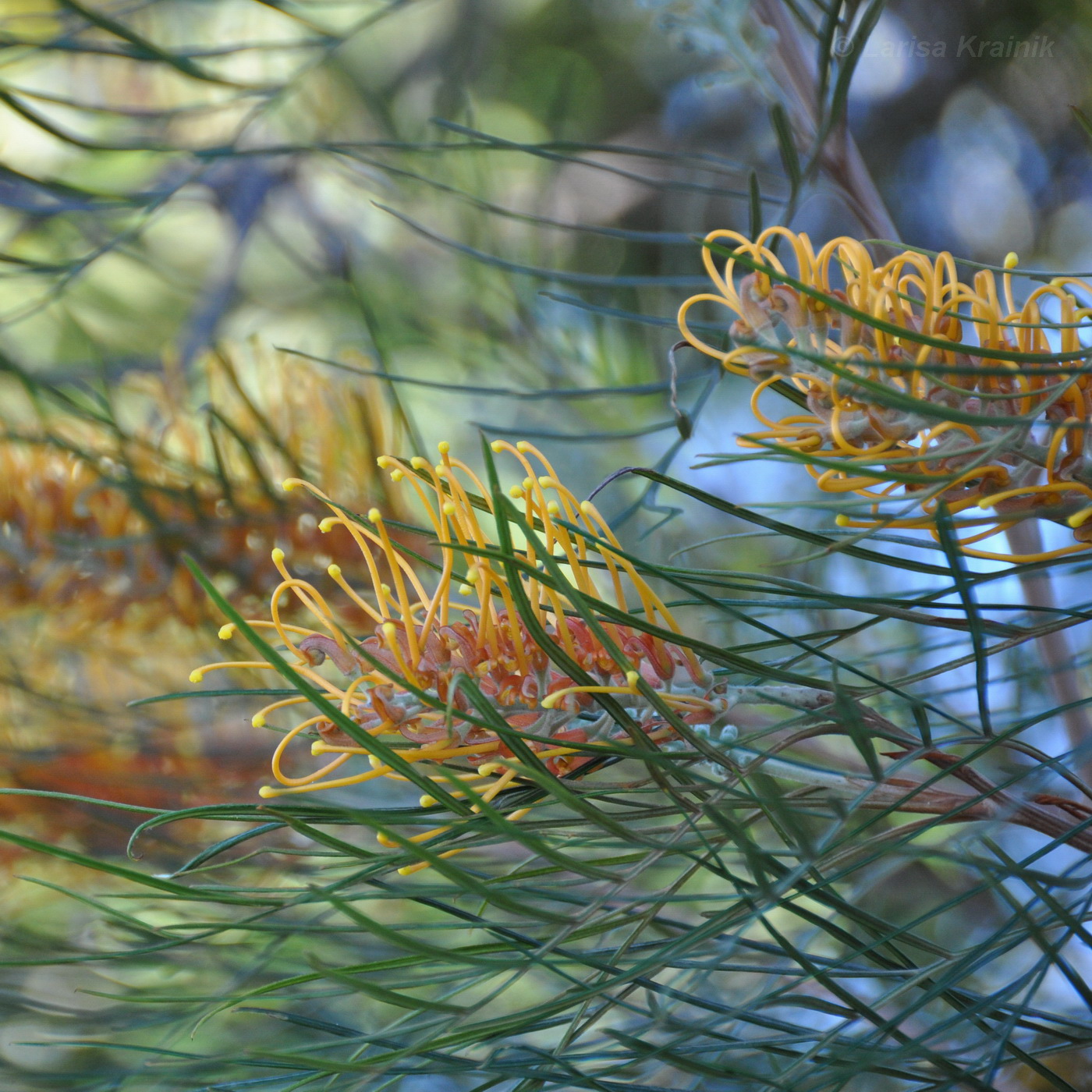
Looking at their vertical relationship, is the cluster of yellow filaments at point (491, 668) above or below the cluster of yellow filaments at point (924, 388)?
below

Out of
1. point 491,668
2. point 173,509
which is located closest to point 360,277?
point 173,509

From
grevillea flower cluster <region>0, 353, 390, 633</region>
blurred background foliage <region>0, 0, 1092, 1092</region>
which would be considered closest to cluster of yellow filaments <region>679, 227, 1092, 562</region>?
blurred background foliage <region>0, 0, 1092, 1092</region>

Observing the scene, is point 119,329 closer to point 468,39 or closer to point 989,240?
point 468,39

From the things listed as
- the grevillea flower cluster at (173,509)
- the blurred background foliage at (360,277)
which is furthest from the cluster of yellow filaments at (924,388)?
the grevillea flower cluster at (173,509)

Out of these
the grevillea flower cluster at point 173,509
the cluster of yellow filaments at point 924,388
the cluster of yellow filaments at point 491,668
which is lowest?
the cluster of yellow filaments at point 491,668

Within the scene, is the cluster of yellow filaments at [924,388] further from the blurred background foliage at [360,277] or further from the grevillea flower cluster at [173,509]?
the grevillea flower cluster at [173,509]

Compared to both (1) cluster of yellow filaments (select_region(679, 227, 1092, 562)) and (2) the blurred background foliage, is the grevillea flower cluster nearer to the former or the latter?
(2) the blurred background foliage

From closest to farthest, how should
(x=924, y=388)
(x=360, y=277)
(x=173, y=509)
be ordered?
(x=924, y=388), (x=173, y=509), (x=360, y=277)

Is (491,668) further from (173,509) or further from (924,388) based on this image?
(173,509)
